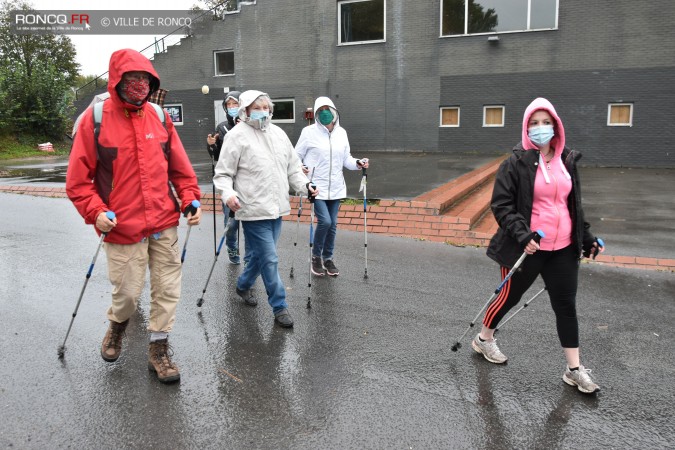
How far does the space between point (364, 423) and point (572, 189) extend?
211 centimetres

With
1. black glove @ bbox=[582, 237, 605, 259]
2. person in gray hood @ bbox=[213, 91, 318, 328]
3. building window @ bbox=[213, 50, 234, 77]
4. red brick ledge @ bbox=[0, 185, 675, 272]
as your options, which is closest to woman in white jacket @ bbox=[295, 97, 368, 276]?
person in gray hood @ bbox=[213, 91, 318, 328]

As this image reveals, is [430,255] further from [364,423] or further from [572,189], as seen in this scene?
[364,423]

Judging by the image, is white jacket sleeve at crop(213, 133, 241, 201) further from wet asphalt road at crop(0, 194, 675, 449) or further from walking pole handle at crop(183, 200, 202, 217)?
wet asphalt road at crop(0, 194, 675, 449)

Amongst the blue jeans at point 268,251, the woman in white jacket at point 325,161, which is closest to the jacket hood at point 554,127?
the blue jeans at point 268,251

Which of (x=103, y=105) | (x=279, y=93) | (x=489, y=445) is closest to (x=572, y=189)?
(x=489, y=445)

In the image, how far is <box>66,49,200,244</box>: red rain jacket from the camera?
3627mm

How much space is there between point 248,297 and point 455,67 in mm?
16048

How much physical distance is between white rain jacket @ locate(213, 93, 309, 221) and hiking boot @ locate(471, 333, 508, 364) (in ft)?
6.55

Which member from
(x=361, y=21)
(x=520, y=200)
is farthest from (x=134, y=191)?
(x=361, y=21)

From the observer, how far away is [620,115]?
17766 mm

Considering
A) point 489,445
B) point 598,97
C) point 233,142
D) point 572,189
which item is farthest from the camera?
point 598,97

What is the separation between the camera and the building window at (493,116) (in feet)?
63.2

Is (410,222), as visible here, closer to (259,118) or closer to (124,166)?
(259,118)

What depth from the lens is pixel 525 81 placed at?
18.6m
